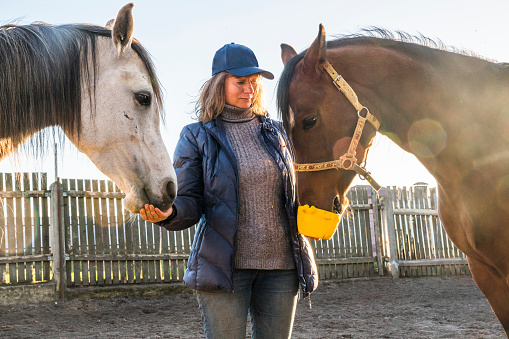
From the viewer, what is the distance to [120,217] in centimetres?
786

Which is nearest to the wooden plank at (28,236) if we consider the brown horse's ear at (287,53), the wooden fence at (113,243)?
the wooden fence at (113,243)

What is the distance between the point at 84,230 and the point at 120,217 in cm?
63

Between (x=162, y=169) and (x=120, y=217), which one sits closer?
(x=162, y=169)

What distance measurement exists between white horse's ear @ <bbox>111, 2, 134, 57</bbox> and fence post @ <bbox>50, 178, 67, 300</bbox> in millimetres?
5980

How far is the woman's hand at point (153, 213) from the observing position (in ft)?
6.14

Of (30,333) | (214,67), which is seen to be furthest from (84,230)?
(214,67)

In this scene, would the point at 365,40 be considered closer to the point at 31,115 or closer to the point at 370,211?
the point at 31,115

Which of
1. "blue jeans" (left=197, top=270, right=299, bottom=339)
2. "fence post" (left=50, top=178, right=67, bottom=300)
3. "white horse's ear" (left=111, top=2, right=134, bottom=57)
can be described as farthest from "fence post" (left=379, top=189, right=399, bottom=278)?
"white horse's ear" (left=111, top=2, right=134, bottom=57)

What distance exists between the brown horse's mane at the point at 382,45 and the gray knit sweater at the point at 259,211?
0.26m

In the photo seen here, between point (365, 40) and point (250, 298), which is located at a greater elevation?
point (365, 40)

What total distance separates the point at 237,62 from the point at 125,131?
68 cm

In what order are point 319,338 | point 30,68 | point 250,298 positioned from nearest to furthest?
point 30,68 → point 250,298 → point 319,338

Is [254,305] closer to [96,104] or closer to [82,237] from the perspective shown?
[96,104]

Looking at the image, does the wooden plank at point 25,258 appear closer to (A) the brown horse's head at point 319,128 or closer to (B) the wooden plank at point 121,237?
(B) the wooden plank at point 121,237
